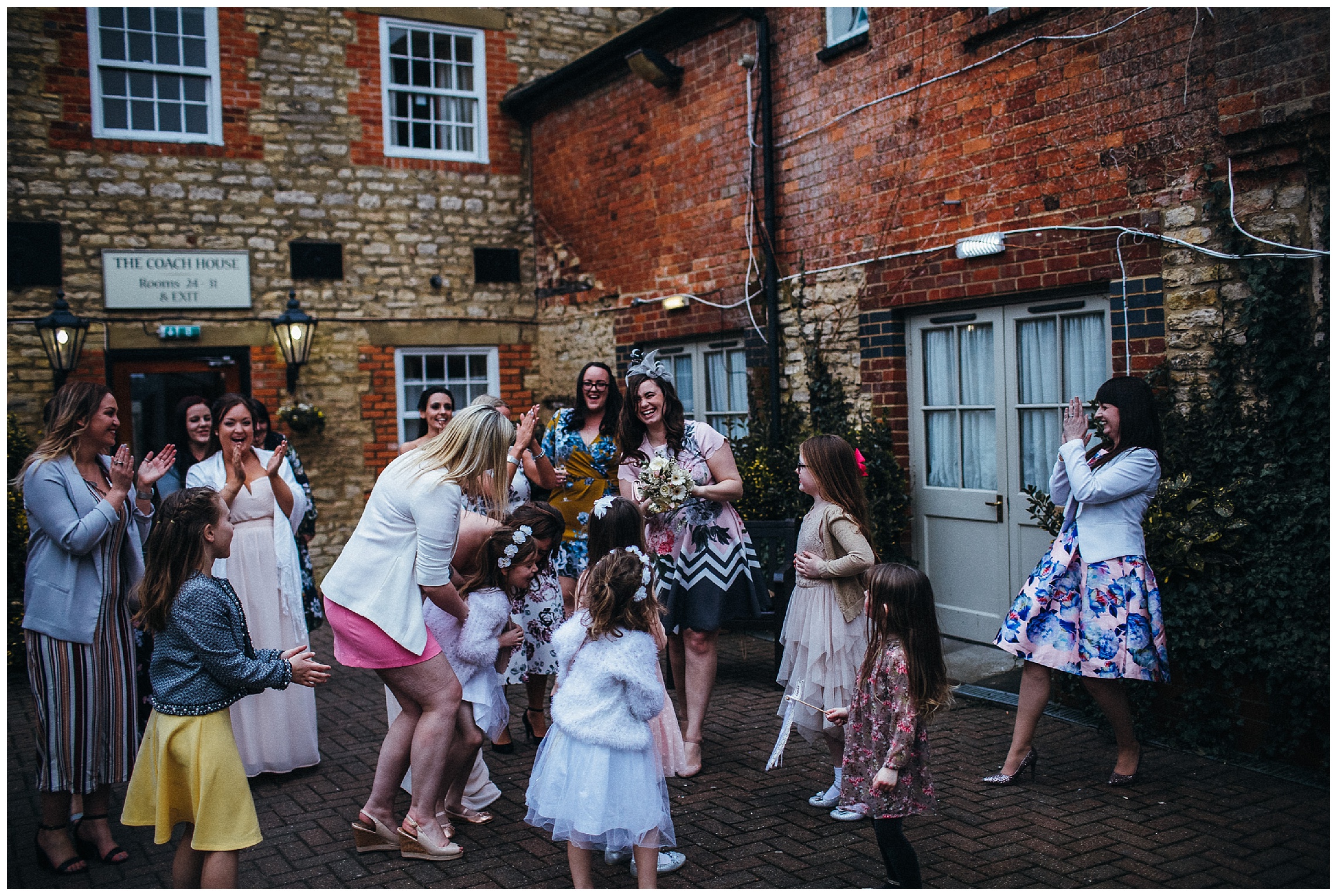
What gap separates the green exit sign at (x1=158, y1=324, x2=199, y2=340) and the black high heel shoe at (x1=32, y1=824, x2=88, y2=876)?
699 cm

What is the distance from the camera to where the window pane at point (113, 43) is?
10.1 m

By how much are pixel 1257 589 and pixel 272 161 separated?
9.75 meters

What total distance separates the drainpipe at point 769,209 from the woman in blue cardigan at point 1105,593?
3.73m

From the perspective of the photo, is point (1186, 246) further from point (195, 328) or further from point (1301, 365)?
point (195, 328)

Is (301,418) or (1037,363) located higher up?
(1037,363)

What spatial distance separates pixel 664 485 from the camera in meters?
5.13

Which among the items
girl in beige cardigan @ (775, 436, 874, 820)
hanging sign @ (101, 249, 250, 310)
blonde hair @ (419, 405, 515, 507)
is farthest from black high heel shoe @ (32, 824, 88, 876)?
hanging sign @ (101, 249, 250, 310)

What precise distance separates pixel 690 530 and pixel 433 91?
7946 mm

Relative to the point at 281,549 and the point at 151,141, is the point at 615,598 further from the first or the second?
the point at 151,141

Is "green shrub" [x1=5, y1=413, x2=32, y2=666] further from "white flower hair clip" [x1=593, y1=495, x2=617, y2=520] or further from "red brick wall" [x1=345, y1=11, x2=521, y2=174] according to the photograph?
"red brick wall" [x1=345, y1=11, x2=521, y2=174]

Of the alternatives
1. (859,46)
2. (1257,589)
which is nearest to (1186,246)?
(1257,589)

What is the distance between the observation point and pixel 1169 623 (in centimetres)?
511

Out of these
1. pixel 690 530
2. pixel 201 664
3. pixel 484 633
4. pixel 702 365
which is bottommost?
pixel 484 633

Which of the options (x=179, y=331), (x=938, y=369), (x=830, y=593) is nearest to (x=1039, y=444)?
(x=938, y=369)
